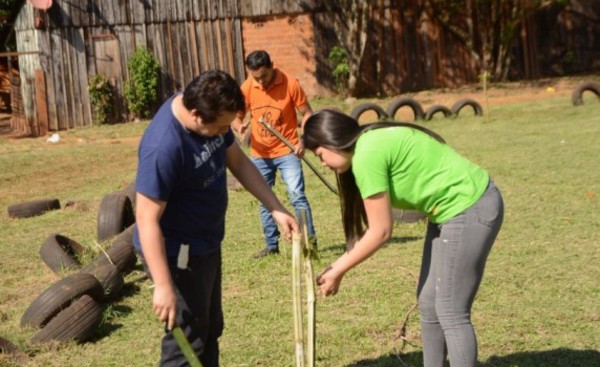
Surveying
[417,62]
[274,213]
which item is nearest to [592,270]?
[274,213]

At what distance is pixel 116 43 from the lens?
25.2 metres

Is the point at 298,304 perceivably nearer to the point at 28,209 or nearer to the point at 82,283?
the point at 82,283

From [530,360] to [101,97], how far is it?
20177 mm

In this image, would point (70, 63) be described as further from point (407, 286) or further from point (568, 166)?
point (407, 286)

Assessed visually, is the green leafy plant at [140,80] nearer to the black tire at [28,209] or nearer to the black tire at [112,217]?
the black tire at [28,209]

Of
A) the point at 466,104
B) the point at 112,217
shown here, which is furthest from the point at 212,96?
the point at 466,104

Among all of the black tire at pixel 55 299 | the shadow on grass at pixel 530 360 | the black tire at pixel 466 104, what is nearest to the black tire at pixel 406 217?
the black tire at pixel 55 299

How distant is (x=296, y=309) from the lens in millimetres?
4984

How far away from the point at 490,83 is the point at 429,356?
2398cm

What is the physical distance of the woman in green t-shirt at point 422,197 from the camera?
479cm

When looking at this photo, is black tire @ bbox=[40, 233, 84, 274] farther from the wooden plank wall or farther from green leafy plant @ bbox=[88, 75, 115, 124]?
the wooden plank wall

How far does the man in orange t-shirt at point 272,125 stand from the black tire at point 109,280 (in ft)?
5.57

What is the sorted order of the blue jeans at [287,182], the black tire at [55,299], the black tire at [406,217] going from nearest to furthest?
the black tire at [55,299], the blue jeans at [287,182], the black tire at [406,217]

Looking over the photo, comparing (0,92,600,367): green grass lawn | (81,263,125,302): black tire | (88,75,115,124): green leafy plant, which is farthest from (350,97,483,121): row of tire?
(81,263,125,302): black tire
